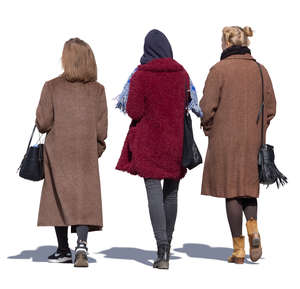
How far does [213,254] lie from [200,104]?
1918 mm

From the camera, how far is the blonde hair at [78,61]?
11758 millimetres

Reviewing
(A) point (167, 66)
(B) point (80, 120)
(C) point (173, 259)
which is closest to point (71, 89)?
(B) point (80, 120)

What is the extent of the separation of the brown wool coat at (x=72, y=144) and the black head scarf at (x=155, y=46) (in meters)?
0.71

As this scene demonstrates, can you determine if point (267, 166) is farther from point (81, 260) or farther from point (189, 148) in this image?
point (81, 260)

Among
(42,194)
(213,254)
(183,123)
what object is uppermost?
(183,123)

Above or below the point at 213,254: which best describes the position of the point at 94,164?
above

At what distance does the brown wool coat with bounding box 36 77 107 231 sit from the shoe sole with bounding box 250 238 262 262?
1.86 m

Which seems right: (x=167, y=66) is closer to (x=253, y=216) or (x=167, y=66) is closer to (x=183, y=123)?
(x=183, y=123)

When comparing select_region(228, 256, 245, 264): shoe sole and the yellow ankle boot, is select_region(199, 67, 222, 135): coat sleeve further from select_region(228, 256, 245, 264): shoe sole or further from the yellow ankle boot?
select_region(228, 256, 245, 264): shoe sole

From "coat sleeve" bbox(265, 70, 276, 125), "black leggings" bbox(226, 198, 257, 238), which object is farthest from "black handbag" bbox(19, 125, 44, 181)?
"coat sleeve" bbox(265, 70, 276, 125)

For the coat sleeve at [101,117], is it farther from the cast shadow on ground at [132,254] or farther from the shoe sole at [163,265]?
the shoe sole at [163,265]

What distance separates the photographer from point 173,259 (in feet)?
40.3

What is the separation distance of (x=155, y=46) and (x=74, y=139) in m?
1.42

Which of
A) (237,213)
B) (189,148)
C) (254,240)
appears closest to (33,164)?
(189,148)
